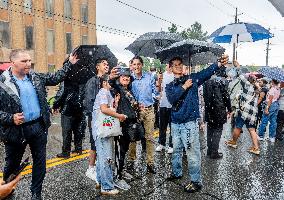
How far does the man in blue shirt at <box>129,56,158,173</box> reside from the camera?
532cm

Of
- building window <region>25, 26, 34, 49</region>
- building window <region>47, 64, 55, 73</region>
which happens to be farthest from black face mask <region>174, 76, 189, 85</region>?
building window <region>47, 64, 55, 73</region>

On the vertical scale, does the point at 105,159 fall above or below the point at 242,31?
below

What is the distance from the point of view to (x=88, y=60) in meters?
5.47

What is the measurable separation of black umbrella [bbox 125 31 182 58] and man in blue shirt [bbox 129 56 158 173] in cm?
166

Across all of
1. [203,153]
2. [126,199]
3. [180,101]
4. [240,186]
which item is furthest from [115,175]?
[203,153]

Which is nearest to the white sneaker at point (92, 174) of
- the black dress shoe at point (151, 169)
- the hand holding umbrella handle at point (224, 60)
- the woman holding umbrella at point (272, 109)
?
the black dress shoe at point (151, 169)

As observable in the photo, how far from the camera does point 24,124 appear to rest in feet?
12.3

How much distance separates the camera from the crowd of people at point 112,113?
374cm

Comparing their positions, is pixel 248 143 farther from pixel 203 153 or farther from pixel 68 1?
pixel 68 1

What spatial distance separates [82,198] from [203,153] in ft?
10.6

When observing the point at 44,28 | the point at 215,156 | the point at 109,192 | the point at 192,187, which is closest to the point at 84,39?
the point at 44,28

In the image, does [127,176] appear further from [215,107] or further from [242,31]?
[242,31]

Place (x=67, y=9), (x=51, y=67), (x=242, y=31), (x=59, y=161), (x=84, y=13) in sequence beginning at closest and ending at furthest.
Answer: (x=242, y=31) → (x=59, y=161) → (x=51, y=67) → (x=67, y=9) → (x=84, y=13)

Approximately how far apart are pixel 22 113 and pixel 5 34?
1066 inches
